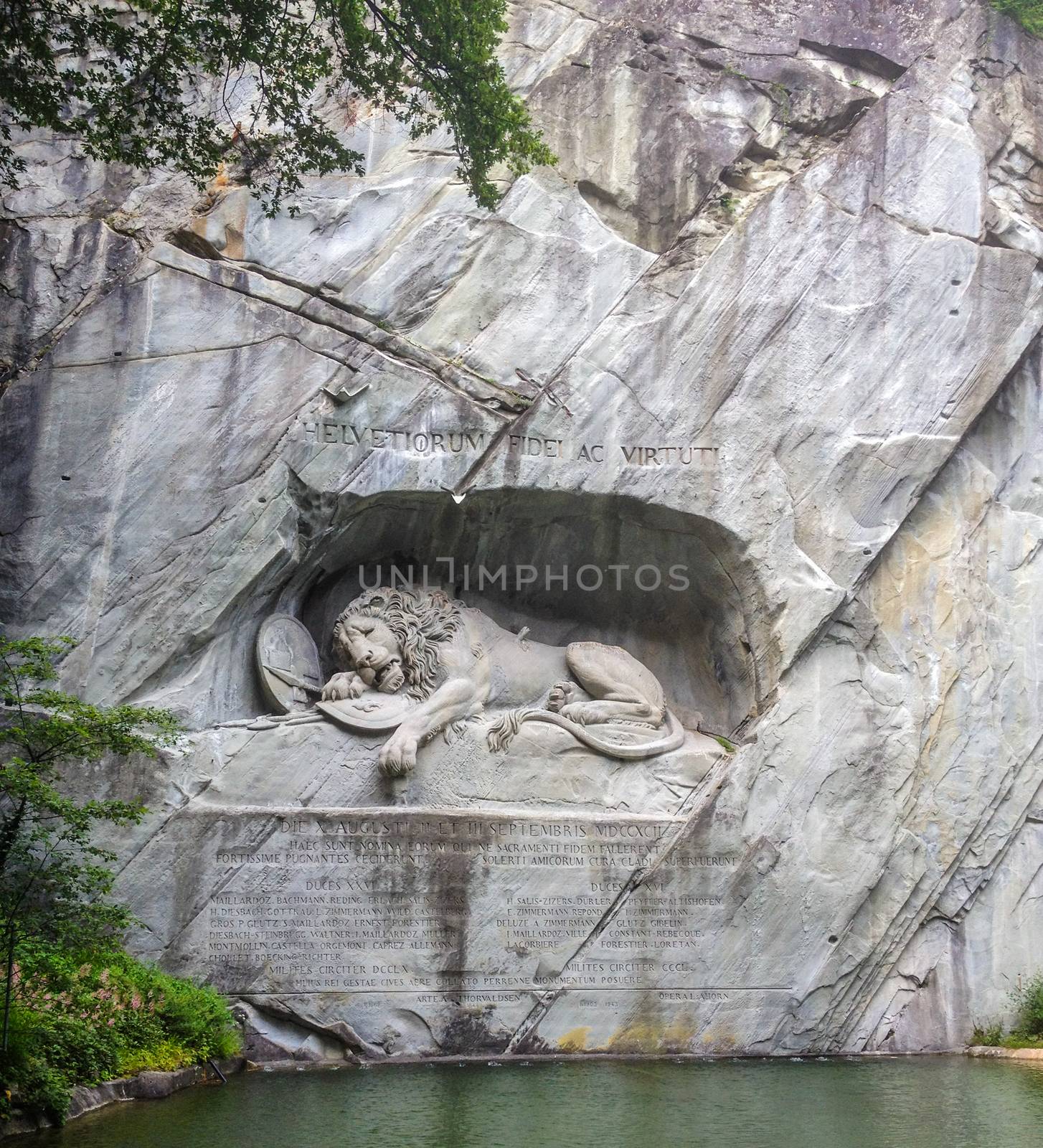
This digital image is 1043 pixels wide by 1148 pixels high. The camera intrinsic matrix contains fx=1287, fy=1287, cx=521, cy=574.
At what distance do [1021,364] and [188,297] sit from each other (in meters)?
7.84

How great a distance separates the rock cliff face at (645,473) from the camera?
10.5m

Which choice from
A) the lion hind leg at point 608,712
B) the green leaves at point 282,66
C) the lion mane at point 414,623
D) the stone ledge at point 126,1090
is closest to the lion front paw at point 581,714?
the lion hind leg at point 608,712

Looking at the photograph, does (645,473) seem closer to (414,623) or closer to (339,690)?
(414,623)

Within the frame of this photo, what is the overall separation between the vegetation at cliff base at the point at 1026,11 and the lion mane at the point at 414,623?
8160mm

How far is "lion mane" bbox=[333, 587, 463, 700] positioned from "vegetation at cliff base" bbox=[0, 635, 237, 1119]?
2.64 m

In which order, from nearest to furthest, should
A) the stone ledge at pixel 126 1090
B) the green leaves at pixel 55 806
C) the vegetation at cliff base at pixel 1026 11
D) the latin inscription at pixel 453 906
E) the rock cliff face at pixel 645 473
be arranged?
the stone ledge at pixel 126 1090
the green leaves at pixel 55 806
the latin inscription at pixel 453 906
the rock cliff face at pixel 645 473
the vegetation at cliff base at pixel 1026 11

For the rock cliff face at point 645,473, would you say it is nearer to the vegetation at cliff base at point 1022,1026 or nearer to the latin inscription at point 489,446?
the latin inscription at point 489,446

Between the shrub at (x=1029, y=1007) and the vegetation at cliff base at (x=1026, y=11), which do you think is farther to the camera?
the vegetation at cliff base at (x=1026, y=11)

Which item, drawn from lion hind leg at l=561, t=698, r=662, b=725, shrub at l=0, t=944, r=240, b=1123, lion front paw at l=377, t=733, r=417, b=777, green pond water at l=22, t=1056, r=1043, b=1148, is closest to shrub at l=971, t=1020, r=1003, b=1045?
green pond water at l=22, t=1056, r=1043, b=1148

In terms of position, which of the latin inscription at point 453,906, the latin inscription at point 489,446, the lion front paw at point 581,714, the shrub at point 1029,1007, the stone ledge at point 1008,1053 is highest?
the latin inscription at point 489,446

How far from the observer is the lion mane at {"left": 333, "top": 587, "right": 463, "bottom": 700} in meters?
11.2

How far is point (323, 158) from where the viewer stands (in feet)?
28.4

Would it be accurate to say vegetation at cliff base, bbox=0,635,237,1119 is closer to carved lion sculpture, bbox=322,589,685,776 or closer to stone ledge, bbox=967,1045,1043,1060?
carved lion sculpture, bbox=322,589,685,776

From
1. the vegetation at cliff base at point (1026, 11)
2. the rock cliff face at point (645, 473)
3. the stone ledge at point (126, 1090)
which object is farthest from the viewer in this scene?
the vegetation at cliff base at point (1026, 11)
